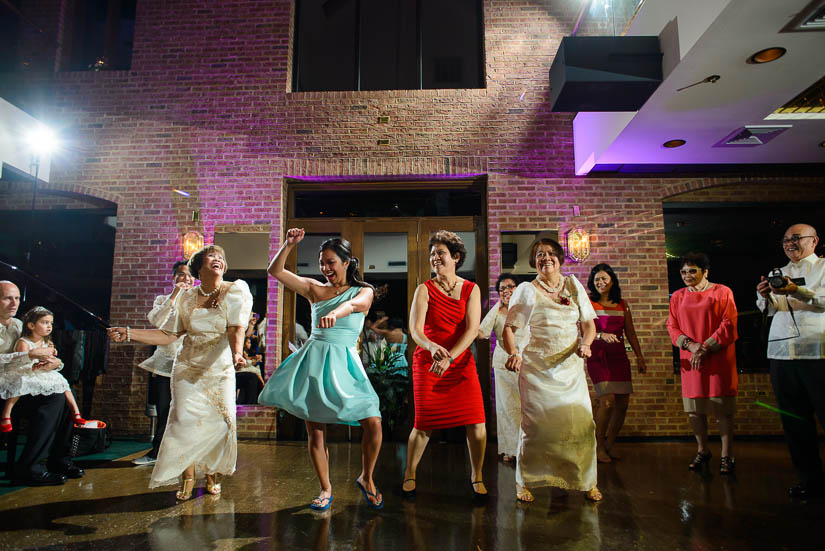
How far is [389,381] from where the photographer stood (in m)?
5.74

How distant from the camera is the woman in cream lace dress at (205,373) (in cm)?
313

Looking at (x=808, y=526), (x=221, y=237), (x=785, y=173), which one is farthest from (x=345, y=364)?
(x=785, y=173)

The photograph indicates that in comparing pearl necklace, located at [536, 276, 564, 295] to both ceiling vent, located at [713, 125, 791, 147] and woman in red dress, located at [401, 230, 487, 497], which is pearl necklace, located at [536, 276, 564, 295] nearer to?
woman in red dress, located at [401, 230, 487, 497]

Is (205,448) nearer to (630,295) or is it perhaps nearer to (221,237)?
(221,237)

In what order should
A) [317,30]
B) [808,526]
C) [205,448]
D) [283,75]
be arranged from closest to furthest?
[808,526] < [205,448] < [283,75] < [317,30]

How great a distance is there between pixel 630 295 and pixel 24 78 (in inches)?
310

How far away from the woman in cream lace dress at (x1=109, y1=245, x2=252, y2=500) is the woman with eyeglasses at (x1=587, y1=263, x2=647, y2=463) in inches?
120

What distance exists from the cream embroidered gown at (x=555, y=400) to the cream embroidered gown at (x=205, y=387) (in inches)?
72.2

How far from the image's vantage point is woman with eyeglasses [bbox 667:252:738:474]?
3.97m

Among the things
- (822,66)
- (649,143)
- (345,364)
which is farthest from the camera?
(649,143)

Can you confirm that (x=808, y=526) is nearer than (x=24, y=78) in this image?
Yes

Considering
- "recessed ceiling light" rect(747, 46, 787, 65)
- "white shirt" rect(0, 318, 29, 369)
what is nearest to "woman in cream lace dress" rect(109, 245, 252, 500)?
"white shirt" rect(0, 318, 29, 369)

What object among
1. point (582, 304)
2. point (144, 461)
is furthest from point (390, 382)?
point (582, 304)

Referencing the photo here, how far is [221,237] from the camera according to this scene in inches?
239
